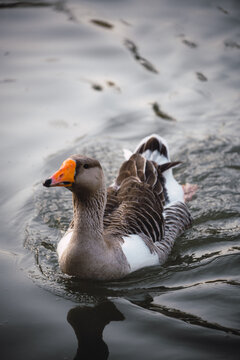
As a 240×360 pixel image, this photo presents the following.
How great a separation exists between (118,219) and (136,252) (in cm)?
63

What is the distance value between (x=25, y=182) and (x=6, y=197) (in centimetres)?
64

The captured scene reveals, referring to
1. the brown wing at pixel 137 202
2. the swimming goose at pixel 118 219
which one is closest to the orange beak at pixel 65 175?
the swimming goose at pixel 118 219

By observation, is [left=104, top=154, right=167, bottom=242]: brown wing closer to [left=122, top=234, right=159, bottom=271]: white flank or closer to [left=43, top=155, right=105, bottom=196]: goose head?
[left=122, top=234, right=159, bottom=271]: white flank

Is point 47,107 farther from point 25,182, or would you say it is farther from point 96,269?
point 96,269

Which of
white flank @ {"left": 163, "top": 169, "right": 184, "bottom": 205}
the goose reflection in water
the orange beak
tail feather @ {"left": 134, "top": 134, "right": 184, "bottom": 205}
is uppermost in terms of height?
the orange beak

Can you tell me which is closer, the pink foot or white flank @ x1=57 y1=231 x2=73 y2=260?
white flank @ x1=57 y1=231 x2=73 y2=260

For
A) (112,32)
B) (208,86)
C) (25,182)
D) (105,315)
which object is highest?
(112,32)

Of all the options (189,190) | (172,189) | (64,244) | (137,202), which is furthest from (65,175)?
(189,190)

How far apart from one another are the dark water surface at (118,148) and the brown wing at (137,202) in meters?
0.67

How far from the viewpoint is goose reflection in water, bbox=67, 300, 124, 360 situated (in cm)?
563

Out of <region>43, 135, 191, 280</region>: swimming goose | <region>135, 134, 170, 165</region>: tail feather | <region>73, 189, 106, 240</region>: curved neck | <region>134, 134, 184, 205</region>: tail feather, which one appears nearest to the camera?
<region>43, 135, 191, 280</region>: swimming goose

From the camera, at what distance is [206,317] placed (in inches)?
243

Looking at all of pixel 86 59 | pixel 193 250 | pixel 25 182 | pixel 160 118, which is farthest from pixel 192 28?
pixel 193 250

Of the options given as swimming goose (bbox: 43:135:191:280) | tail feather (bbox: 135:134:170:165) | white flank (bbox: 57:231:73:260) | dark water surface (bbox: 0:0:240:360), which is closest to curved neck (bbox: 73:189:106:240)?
swimming goose (bbox: 43:135:191:280)
